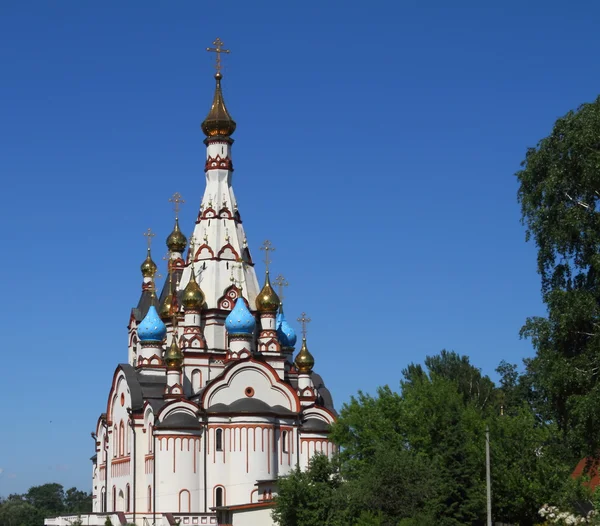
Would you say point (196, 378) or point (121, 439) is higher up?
point (196, 378)

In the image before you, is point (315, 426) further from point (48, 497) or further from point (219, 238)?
point (48, 497)

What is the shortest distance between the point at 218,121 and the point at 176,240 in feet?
22.6

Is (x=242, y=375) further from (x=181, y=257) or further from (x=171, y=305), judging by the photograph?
(x=181, y=257)

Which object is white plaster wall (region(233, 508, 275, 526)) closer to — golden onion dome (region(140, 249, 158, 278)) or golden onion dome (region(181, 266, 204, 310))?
golden onion dome (region(181, 266, 204, 310))

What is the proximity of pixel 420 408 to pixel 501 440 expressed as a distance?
277cm

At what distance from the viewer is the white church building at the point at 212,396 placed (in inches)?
1684

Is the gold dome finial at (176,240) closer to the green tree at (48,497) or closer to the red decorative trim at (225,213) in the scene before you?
the red decorative trim at (225,213)

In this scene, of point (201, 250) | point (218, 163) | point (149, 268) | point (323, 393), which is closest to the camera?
point (201, 250)

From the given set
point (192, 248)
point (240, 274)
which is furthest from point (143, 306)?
point (240, 274)

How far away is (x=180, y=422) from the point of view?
141 ft

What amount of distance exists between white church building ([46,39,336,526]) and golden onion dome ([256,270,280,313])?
44mm

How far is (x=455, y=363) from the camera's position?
177 ft

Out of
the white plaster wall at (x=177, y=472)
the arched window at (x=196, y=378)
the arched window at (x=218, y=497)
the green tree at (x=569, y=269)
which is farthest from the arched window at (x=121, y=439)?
the green tree at (x=569, y=269)

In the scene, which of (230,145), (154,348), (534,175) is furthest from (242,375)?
(534,175)
